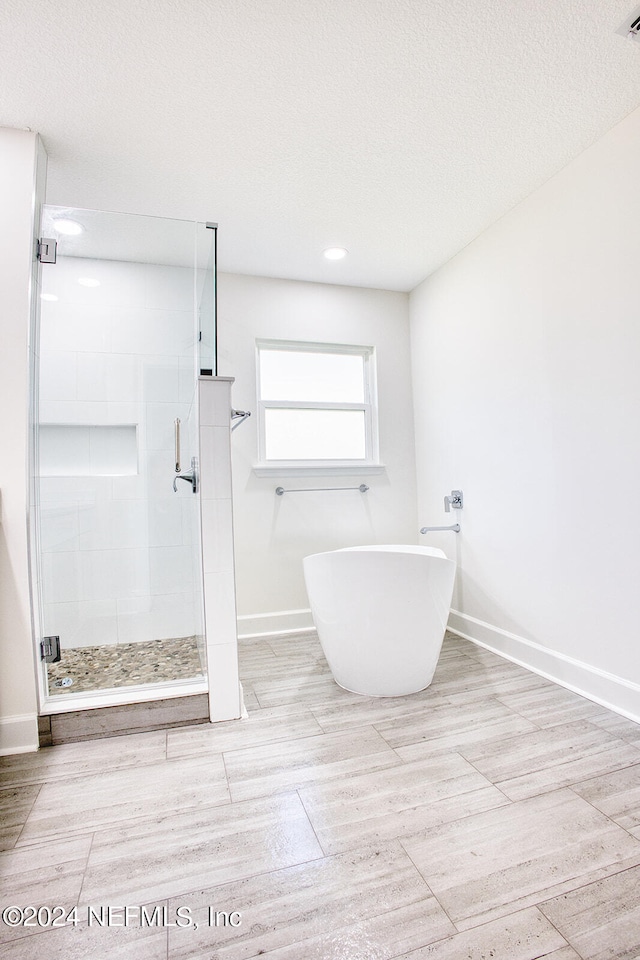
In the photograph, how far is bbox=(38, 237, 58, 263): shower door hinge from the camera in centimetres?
204

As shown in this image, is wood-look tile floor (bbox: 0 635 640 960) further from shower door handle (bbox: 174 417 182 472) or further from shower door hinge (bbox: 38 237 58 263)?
shower door hinge (bbox: 38 237 58 263)

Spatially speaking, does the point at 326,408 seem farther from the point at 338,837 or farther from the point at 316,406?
the point at 338,837

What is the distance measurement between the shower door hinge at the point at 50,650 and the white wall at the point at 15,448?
99 millimetres

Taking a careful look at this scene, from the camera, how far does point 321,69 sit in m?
1.75

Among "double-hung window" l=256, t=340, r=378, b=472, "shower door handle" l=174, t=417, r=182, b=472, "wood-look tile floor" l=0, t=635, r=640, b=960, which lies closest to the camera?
"wood-look tile floor" l=0, t=635, r=640, b=960

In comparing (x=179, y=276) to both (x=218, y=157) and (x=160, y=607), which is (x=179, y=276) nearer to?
(x=218, y=157)

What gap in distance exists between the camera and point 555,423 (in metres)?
2.39

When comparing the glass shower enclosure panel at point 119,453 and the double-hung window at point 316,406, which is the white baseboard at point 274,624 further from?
the double-hung window at point 316,406

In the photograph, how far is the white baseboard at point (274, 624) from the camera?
10.7ft

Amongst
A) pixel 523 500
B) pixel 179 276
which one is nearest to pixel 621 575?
pixel 523 500

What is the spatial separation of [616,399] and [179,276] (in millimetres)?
2097

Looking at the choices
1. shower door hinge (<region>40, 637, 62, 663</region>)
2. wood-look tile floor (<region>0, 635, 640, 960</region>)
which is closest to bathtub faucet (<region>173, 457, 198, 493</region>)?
shower door hinge (<region>40, 637, 62, 663</region>)

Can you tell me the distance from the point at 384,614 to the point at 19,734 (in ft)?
4.97

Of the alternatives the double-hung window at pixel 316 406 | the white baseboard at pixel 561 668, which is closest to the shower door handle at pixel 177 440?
the double-hung window at pixel 316 406
